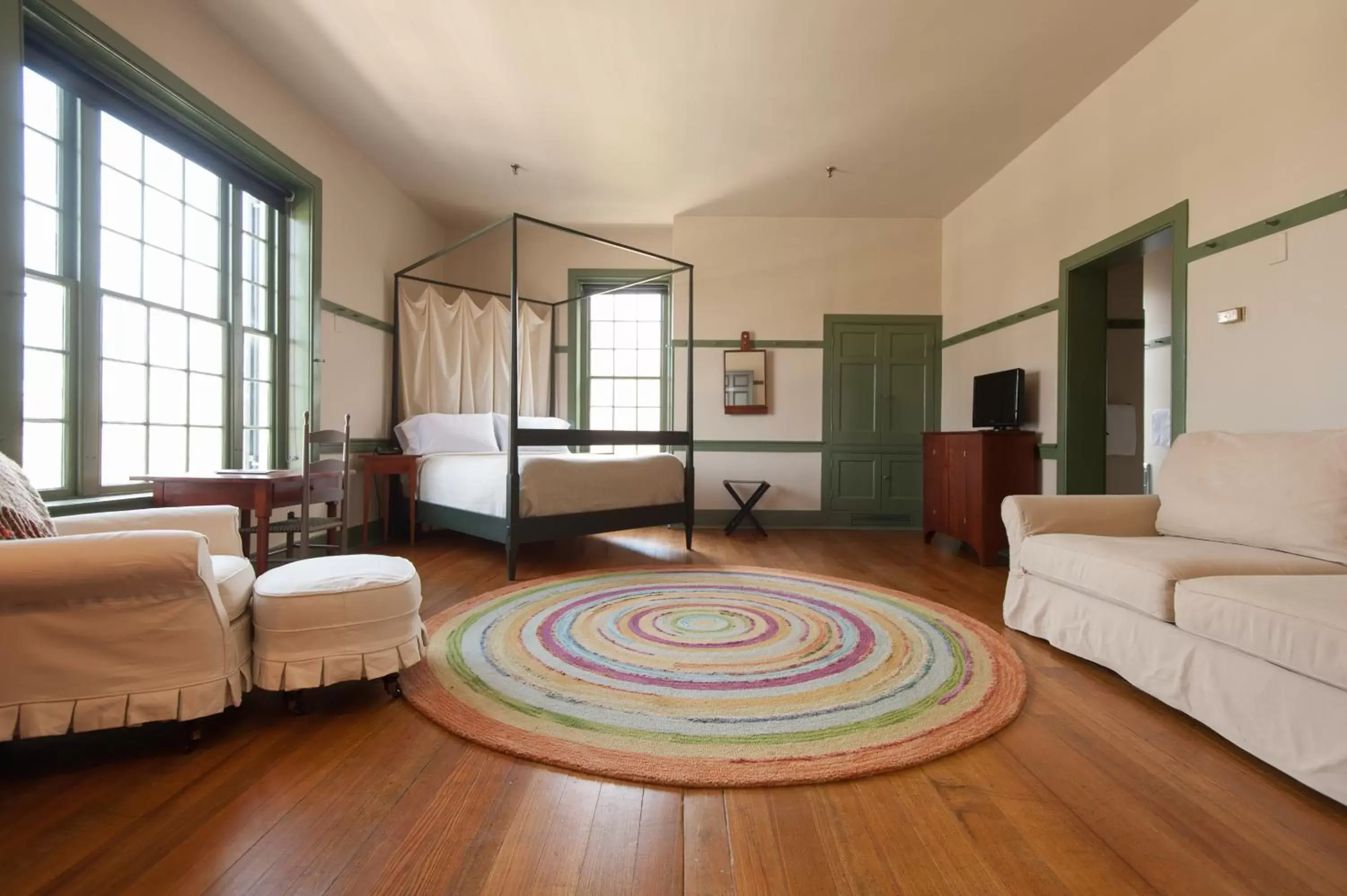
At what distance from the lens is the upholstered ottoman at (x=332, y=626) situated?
5.57 ft

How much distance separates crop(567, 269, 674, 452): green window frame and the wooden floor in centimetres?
436

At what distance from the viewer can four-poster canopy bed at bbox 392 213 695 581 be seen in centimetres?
348

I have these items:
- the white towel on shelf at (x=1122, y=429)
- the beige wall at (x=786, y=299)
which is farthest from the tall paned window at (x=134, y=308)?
the white towel on shelf at (x=1122, y=429)

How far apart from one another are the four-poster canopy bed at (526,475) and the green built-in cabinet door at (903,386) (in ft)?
7.49

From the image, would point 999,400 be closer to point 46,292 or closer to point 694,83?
point 694,83

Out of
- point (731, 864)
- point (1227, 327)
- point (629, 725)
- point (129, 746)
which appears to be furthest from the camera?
point (1227, 327)

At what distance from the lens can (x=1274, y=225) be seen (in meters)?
2.45

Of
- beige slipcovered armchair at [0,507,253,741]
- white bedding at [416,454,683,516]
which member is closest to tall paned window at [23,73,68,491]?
beige slipcovered armchair at [0,507,253,741]

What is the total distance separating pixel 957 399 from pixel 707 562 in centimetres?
293

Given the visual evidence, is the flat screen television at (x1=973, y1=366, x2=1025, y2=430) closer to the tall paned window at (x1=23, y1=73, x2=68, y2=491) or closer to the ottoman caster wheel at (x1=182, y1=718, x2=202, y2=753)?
the ottoman caster wheel at (x1=182, y1=718, x2=202, y2=753)

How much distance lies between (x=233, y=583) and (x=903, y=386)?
210 inches

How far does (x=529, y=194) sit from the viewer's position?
5109mm

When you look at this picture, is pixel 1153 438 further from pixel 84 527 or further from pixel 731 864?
pixel 84 527

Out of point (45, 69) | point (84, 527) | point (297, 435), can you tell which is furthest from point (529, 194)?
point (84, 527)
